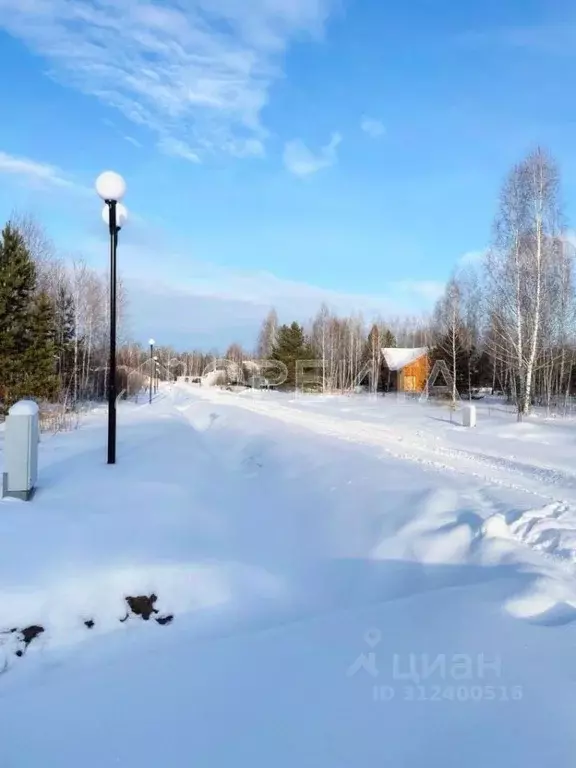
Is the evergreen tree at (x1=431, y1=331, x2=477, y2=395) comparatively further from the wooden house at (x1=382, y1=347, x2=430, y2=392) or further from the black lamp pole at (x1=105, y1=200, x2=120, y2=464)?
the black lamp pole at (x1=105, y1=200, x2=120, y2=464)

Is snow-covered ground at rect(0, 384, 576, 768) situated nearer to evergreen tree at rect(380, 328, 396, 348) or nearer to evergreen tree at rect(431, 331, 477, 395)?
evergreen tree at rect(431, 331, 477, 395)

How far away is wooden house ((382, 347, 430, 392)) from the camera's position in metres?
44.3

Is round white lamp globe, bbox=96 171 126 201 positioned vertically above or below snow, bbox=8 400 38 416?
above

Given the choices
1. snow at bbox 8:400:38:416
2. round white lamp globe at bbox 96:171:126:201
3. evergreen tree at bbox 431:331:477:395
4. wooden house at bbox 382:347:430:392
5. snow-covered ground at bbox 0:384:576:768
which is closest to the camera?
snow-covered ground at bbox 0:384:576:768

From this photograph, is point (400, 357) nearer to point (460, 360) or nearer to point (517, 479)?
point (460, 360)

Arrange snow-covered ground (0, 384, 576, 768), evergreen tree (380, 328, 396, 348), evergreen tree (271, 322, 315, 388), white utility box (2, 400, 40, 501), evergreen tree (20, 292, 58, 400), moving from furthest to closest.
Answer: evergreen tree (380, 328, 396, 348) → evergreen tree (271, 322, 315, 388) → evergreen tree (20, 292, 58, 400) → white utility box (2, 400, 40, 501) → snow-covered ground (0, 384, 576, 768)

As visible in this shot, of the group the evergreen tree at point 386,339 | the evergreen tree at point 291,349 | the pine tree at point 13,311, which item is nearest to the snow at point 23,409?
the pine tree at point 13,311

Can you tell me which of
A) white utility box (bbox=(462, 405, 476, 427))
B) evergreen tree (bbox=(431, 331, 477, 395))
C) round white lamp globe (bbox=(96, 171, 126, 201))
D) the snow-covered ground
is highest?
round white lamp globe (bbox=(96, 171, 126, 201))

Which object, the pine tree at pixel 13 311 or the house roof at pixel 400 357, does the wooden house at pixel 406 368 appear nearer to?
the house roof at pixel 400 357

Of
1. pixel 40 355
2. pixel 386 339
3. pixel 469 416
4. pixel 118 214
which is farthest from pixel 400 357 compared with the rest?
Result: pixel 118 214

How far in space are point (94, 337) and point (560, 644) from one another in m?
29.0

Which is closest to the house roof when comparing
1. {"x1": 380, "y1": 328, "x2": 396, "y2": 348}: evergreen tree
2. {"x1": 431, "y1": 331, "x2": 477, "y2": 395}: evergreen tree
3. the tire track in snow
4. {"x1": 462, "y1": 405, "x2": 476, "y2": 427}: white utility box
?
{"x1": 380, "y1": 328, "x2": 396, "y2": 348}: evergreen tree

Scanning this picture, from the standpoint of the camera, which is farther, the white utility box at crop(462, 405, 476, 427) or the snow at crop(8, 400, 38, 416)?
the white utility box at crop(462, 405, 476, 427)

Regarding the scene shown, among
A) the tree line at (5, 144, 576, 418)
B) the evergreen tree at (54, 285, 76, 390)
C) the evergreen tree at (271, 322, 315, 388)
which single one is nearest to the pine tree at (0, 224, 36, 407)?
the tree line at (5, 144, 576, 418)
